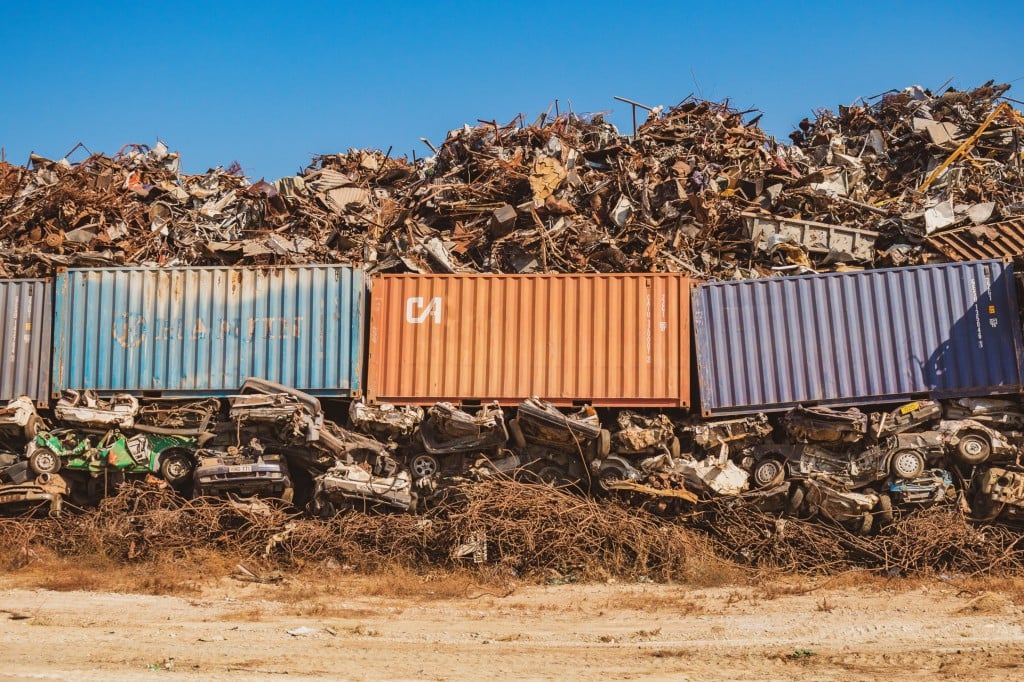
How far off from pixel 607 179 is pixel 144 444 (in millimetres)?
9829

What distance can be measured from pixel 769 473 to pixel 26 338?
11361mm

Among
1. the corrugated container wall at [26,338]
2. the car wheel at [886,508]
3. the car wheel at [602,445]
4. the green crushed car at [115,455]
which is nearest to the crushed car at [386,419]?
the green crushed car at [115,455]

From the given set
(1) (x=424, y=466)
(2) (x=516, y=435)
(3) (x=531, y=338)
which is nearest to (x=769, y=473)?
(2) (x=516, y=435)

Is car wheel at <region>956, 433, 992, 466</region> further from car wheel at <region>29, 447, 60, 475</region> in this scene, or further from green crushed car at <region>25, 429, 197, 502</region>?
car wheel at <region>29, 447, 60, 475</region>

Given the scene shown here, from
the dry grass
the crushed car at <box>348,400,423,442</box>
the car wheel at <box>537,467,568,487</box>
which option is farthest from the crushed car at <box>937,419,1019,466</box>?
the crushed car at <box>348,400,423,442</box>

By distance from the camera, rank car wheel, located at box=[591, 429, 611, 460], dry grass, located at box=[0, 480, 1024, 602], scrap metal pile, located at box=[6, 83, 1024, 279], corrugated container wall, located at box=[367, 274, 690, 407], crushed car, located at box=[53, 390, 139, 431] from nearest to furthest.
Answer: dry grass, located at box=[0, 480, 1024, 602] → car wheel, located at box=[591, 429, 611, 460] → crushed car, located at box=[53, 390, 139, 431] → corrugated container wall, located at box=[367, 274, 690, 407] → scrap metal pile, located at box=[6, 83, 1024, 279]

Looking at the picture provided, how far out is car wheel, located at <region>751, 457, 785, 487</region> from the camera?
14.9 meters

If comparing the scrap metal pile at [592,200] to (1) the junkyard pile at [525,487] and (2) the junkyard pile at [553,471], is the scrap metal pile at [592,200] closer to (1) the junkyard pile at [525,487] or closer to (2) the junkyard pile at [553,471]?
(2) the junkyard pile at [553,471]

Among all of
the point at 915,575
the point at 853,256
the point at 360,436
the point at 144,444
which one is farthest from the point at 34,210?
the point at 915,575

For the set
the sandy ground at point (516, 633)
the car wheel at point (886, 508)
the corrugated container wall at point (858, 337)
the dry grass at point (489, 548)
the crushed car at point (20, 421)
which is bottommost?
the sandy ground at point (516, 633)

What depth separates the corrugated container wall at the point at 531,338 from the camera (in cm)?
1580

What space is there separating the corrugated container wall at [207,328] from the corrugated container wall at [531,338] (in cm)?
61

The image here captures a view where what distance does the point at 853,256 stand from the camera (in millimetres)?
18266

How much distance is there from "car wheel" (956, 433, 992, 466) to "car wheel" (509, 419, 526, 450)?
5900mm
